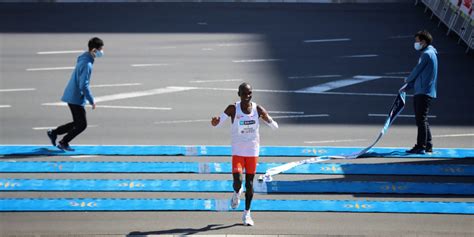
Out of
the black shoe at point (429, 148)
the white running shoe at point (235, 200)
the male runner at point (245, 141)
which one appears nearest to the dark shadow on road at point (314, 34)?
the black shoe at point (429, 148)

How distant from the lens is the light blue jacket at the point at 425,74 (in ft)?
52.4

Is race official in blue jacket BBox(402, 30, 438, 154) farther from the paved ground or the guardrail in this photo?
the guardrail

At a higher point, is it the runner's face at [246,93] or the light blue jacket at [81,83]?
the light blue jacket at [81,83]

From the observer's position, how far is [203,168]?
50.9 ft

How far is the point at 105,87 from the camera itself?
2134 centimetres

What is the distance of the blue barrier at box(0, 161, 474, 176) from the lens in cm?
1537

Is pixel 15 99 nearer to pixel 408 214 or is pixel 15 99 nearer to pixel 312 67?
pixel 312 67

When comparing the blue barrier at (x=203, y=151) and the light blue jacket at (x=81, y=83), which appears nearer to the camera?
the light blue jacket at (x=81, y=83)

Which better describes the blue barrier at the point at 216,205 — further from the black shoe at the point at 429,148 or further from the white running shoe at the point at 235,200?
the black shoe at the point at 429,148

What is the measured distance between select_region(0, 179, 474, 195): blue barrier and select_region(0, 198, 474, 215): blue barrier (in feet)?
1.63

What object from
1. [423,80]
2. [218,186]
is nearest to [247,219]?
[218,186]

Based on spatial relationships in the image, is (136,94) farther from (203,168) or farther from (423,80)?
(423,80)

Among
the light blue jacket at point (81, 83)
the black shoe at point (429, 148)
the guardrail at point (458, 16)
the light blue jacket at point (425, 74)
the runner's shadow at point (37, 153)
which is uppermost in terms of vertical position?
the guardrail at point (458, 16)

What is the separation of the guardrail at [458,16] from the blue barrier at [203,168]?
1066 cm
